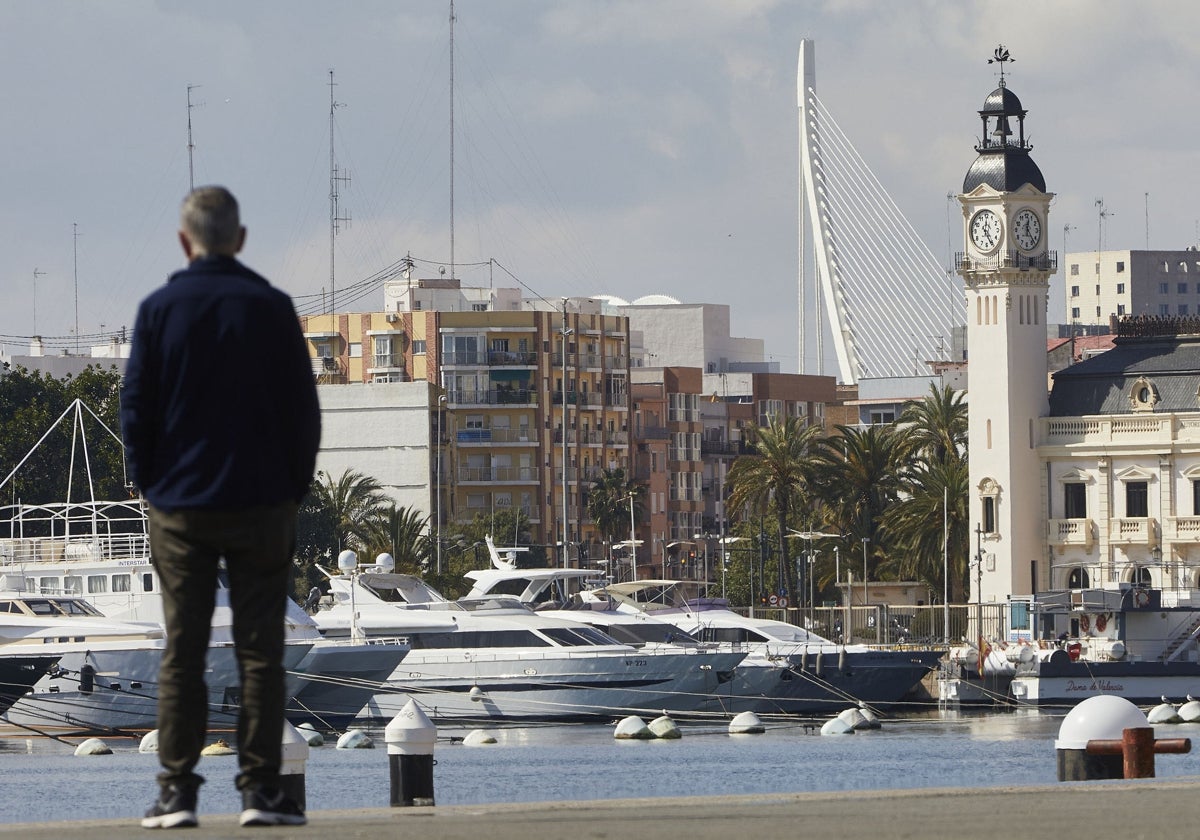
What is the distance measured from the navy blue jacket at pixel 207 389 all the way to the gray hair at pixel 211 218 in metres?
0.07

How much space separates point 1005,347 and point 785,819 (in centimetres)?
8507

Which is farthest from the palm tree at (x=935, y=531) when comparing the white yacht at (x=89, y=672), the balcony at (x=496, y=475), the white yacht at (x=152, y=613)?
the white yacht at (x=89, y=672)

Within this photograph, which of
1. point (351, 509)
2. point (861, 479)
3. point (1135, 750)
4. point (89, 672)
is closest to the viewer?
point (1135, 750)

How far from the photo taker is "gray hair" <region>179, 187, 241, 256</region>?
8.88m

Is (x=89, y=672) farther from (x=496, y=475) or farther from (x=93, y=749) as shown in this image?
(x=496, y=475)

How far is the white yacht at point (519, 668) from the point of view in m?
59.2

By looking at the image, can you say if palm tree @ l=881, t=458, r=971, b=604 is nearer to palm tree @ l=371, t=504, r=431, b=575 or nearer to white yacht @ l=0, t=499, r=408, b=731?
palm tree @ l=371, t=504, r=431, b=575

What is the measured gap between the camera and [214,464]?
888 centimetres

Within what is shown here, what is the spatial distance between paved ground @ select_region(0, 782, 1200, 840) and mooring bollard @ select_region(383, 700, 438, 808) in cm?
482

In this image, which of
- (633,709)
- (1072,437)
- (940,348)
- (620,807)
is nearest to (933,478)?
(1072,437)

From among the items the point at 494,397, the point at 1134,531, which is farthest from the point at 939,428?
the point at 494,397

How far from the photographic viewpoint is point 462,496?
121562 mm

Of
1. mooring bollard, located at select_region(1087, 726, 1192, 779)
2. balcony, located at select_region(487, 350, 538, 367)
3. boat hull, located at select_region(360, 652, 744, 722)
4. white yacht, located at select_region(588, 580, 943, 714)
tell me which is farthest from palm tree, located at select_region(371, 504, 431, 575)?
mooring bollard, located at select_region(1087, 726, 1192, 779)

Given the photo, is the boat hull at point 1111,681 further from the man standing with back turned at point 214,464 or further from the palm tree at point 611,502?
the man standing with back turned at point 214,464
